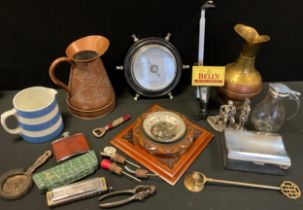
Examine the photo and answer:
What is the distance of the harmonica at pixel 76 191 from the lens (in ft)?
2.07

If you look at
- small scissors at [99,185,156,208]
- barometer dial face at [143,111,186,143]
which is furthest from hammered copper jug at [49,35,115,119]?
small scissors at [99,185,156,208]

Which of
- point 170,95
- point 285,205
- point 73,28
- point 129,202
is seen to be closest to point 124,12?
point 73,28

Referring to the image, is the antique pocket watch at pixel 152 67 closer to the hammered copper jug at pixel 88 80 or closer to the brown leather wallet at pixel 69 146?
the hammered copper jug at pixel 88 80

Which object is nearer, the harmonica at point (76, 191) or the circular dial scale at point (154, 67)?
the harmonica at point (76, 191)

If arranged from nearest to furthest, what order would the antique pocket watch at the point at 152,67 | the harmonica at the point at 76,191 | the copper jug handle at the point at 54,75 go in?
the harmonica at the point at 76,191, the copper jug handle at the point at 54,75, the antique pocket watch at the point at 152,67

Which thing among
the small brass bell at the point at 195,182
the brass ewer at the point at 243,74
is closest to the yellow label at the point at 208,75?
the brass ewer at the point at 243,74

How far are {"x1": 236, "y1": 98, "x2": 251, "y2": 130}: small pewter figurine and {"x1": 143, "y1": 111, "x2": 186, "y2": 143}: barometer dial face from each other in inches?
5.9

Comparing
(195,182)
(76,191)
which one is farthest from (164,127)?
(76,191)

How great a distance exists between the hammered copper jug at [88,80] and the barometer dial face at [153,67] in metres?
0.08

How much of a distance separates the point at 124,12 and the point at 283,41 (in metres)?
0.49

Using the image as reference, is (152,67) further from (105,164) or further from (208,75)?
(105,164)

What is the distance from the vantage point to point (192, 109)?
34.9 inches

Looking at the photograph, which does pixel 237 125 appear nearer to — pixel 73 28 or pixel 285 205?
pixel 285 205

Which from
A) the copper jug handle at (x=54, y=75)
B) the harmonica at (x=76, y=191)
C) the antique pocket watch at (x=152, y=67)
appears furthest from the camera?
the antique pocket watch at (x=152, y=67)
